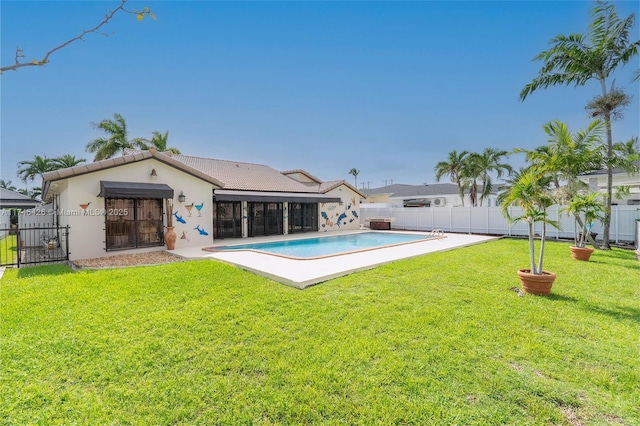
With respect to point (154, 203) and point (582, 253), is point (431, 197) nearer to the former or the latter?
point (582, 253)

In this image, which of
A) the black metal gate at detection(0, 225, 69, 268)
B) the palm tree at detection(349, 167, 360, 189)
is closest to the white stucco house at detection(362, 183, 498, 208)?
the palm tree at detection(349, 167, 360, 189)

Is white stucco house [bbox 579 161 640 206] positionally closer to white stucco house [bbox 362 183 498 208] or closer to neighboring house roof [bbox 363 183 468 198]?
white stucco house [bbox 362 183 498 208]

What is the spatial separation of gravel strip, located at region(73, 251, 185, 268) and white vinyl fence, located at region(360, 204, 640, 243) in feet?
69.8

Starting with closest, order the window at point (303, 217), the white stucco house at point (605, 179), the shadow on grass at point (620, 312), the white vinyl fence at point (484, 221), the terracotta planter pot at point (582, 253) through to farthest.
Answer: the shadow on grass at point (620, 312), the terracotta planter pot at point (582, 253), the white vinyl fence at point (484, 221), the white stucco house at point (605, 179), the window at point (303, 217)

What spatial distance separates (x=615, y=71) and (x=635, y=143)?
35.1m

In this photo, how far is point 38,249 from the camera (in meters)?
19.9

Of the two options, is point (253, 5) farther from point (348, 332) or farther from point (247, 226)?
point (247, 226)

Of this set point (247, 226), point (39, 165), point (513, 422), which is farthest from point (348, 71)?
point (39, 165)

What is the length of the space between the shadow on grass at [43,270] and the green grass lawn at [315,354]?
259cm

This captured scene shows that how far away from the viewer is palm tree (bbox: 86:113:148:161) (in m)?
36.3

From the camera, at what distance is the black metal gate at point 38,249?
13329 millimetres

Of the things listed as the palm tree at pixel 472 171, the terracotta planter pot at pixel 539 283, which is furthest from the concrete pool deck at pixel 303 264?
the palm tree at pixel 472 171

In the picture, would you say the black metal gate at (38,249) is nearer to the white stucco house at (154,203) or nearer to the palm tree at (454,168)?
the white stucco house at (154,203)

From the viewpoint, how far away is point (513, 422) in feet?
12.5
